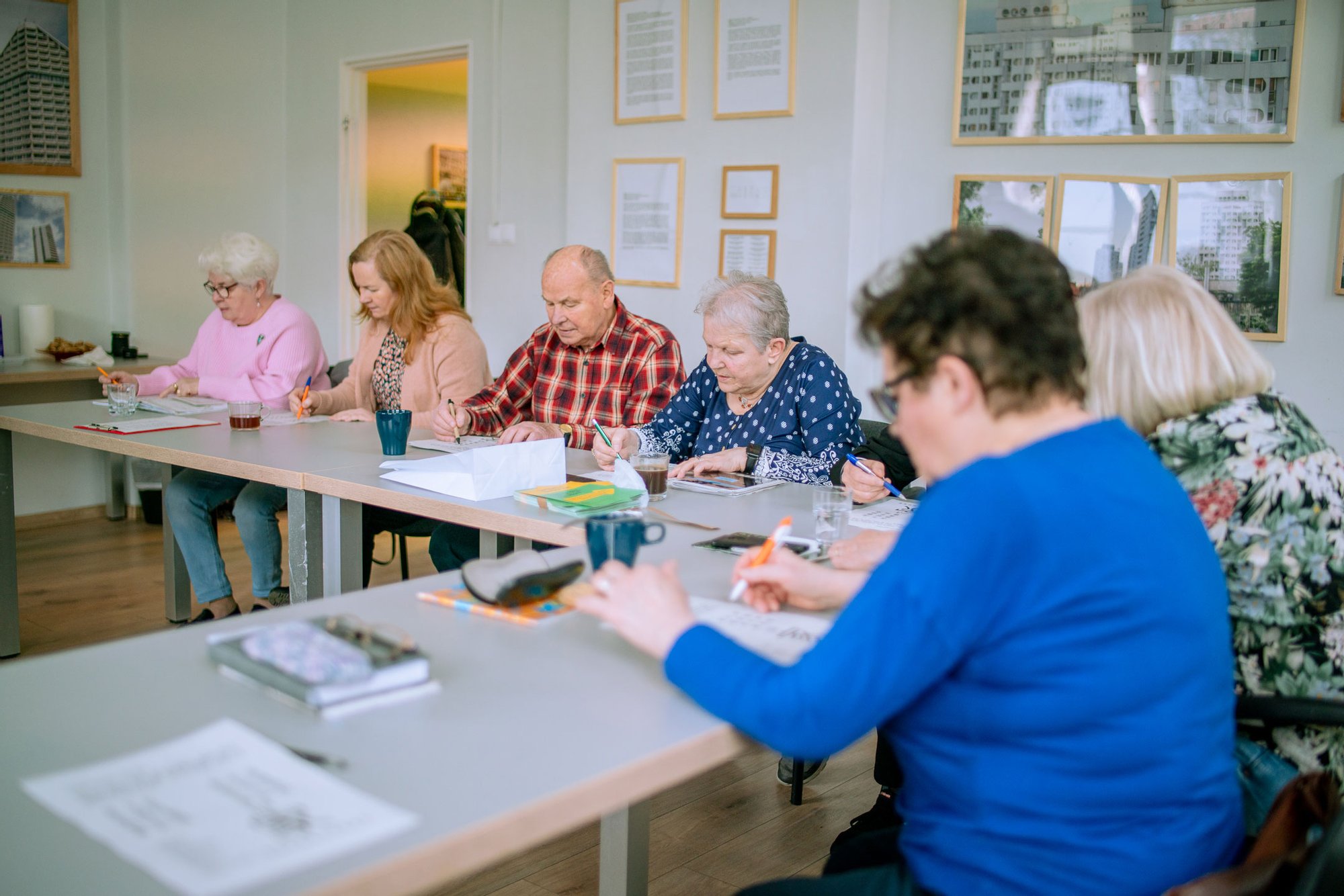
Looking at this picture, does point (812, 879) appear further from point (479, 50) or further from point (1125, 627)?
point (479, 50)

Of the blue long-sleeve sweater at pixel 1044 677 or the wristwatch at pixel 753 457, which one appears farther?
the wristwatch at pixel 753 457

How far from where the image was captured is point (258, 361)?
391 centimetres

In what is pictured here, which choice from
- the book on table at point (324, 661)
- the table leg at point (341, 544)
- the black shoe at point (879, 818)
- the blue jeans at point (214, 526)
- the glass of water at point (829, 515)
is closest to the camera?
the book on table at point (324, 661)

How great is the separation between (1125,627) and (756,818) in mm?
1700

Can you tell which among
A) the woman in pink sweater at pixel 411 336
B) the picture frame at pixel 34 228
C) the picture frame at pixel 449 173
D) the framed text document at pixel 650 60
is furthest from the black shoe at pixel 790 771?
the picture frame at pixel 449 173

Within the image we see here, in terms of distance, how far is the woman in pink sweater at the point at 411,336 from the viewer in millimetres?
3654

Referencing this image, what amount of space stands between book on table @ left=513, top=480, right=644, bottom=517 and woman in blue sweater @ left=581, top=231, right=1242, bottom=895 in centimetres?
107

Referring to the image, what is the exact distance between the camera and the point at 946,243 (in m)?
1.08

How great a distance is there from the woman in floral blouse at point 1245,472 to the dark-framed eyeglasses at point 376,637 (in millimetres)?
907

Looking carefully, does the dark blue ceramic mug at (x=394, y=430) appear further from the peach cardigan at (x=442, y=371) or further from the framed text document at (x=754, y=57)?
the framed text document at (x=754, y=57)

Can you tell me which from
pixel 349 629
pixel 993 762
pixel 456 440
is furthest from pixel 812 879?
pixel 456 440

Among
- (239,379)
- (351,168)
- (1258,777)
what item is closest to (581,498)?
(1258,777)

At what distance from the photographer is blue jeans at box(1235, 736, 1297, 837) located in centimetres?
142

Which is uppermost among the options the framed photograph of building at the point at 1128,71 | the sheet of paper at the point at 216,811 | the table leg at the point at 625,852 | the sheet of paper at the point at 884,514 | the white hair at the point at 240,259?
the framed photograph of building at the point at 1128,71
